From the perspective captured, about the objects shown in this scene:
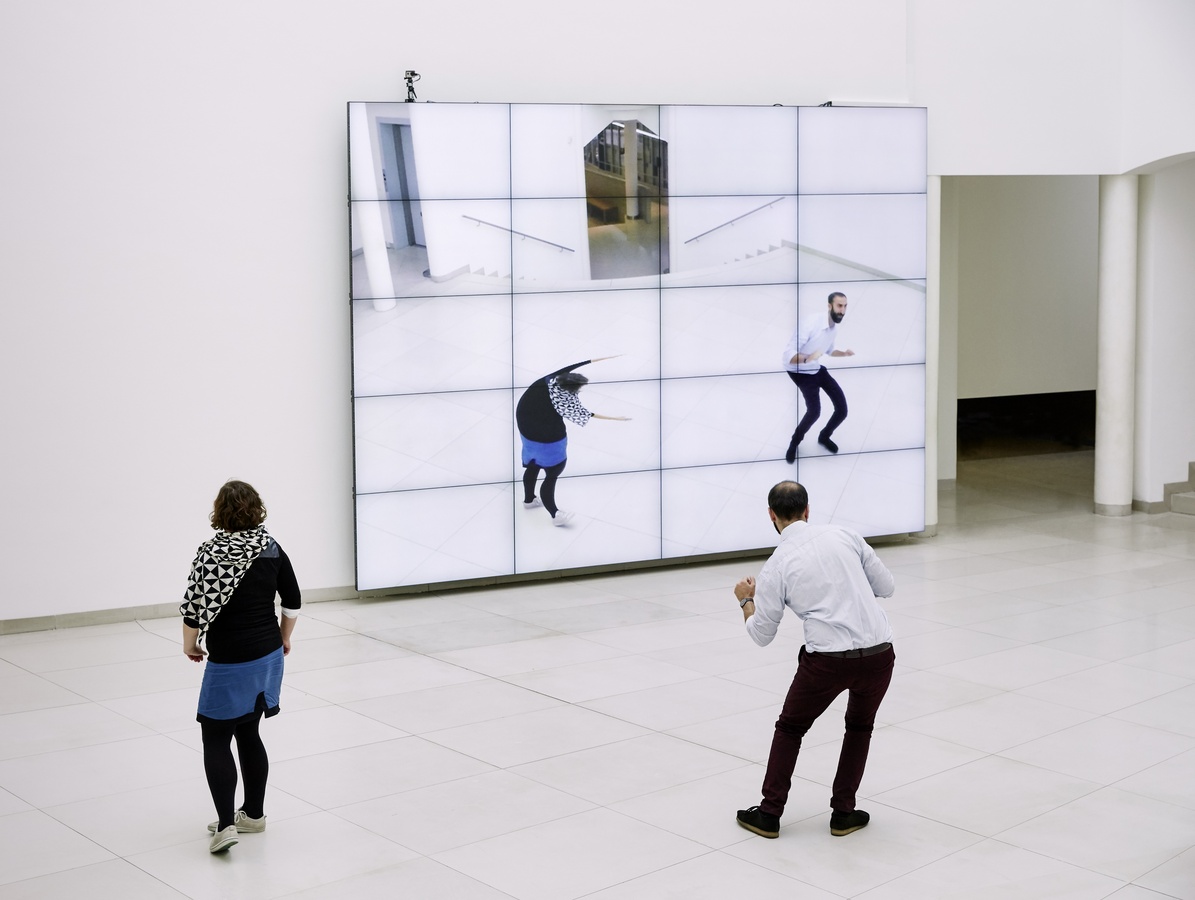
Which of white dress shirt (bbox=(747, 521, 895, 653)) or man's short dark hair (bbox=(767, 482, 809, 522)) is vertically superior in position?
man's short dark hair (bbox=(767, 482, 809, 522))

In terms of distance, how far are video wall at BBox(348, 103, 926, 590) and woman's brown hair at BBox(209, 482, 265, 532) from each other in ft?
16.7

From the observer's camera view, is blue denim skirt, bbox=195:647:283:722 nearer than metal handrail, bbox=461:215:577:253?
Yes

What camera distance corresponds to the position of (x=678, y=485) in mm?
12438

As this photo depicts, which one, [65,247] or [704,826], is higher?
[65,247]

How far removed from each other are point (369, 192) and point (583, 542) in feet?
11.6

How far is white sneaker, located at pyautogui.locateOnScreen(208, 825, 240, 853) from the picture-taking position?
238 inches

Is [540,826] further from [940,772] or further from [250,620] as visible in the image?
[940,772]

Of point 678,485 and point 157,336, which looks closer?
point 157,336

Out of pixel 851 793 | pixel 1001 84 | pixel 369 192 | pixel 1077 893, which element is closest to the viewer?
pixel 1077 893

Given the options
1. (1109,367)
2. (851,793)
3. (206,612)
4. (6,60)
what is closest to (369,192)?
(6,60)

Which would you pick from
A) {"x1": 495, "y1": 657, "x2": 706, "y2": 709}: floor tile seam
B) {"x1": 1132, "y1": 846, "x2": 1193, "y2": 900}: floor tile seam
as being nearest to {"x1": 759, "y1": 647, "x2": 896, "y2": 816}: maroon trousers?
{"x1": 1132, "y1": 846, "x2": 1193, "y2": 900}: floor tile seam

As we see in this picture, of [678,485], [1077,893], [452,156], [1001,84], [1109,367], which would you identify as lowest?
[1077,893]

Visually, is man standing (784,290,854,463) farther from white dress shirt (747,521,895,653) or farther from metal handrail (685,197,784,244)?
white dress shirt (747,521,895,653)

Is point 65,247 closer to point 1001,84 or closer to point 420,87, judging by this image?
point 420,87
